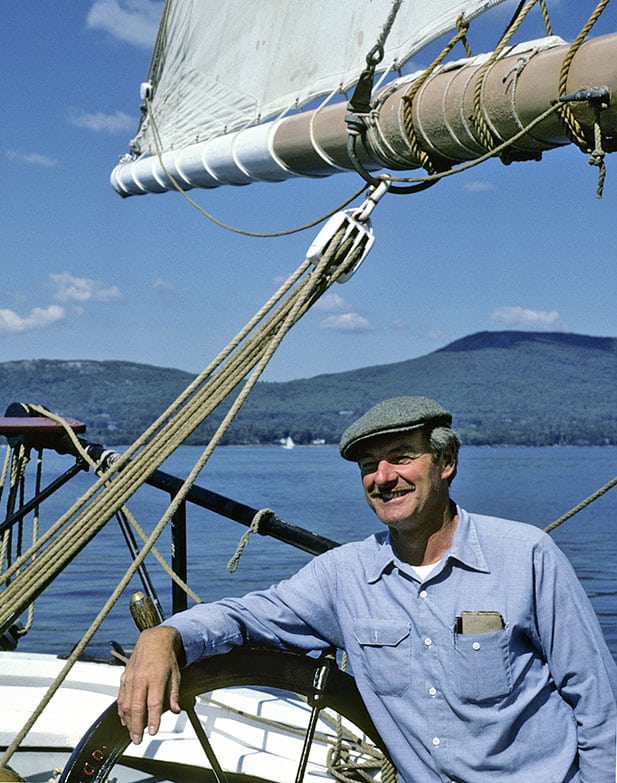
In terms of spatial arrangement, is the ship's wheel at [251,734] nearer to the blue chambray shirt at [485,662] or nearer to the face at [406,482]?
the blue chambray shirt at [485,662]

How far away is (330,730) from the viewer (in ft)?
10.9

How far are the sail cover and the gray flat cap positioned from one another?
5.25ft

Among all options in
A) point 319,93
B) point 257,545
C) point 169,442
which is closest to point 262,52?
point 319,93

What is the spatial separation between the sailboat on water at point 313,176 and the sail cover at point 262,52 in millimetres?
11

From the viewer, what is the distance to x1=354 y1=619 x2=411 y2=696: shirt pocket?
224 cm

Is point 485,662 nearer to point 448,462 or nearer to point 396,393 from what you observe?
point 448,462

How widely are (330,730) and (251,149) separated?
2381 millimetres

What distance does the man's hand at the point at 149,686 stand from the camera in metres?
2.00

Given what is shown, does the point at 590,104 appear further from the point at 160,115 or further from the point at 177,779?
the point at 160,115

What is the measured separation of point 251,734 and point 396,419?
1.37m

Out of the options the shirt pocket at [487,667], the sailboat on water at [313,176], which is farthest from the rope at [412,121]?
the shirt pocket at [487,667]

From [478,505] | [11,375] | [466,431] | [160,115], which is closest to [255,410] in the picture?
[466,431]

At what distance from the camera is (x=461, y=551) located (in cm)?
223

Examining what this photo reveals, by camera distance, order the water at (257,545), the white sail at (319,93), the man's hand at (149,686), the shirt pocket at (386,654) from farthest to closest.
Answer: the water at (257,545)
the white sail at (319,93)
the shirt pocket at (386,654)
the man's hand at (149,686)
